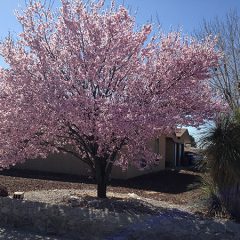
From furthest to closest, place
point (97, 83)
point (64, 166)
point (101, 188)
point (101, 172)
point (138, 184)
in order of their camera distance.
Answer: point (64, 166) → point (138, 184) → point (101, 188) → point (101, 172) → point (97, 83)

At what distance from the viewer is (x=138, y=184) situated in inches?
847

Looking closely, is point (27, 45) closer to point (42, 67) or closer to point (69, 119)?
point (42, 67)

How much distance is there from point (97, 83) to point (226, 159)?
11.5 ft

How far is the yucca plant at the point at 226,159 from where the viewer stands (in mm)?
10648

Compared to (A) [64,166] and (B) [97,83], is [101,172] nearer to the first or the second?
(B) [97,83]

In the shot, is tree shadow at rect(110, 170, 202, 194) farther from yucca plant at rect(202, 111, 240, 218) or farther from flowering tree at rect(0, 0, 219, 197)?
flowering tree at rect(0, 0, 219, 197)

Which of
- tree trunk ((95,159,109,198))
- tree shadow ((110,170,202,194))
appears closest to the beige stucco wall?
tree shadow ((110,170,202,194))

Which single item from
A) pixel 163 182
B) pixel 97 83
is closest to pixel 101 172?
pixel 97 83

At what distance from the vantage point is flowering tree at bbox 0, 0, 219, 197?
9.87 meters

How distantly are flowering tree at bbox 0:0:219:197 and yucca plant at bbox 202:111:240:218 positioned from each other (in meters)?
0.51

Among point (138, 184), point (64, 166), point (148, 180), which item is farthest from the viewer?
point (64, 166)

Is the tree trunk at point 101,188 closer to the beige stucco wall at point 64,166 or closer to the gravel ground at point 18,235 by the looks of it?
the gravel ground at point 18,235

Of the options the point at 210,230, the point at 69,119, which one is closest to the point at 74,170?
the point at 69,119

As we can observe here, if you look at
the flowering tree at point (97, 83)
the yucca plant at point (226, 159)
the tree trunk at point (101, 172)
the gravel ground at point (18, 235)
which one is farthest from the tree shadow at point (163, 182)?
the gravel ground at point (18, 235)
